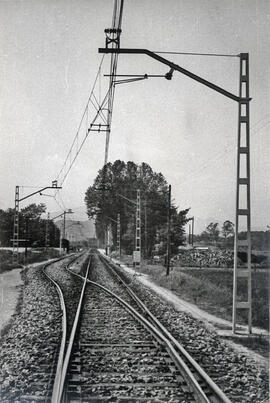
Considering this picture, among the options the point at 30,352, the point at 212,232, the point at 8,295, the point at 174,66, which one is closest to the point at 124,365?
the point at 30,352

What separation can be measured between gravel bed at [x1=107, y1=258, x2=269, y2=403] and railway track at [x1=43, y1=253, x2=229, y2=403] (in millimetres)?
303

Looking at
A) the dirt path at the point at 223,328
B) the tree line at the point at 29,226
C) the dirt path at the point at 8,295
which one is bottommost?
the dirt path at the point at 8,295

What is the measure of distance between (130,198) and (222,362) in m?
53.2

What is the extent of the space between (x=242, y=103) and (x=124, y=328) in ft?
19.2

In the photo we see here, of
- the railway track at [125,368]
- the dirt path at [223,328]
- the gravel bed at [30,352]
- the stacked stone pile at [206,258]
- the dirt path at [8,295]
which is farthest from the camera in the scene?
the stacked stone pile at [206,258]

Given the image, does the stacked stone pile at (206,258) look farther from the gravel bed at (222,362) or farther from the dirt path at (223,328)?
the gravel bed at (222,362)

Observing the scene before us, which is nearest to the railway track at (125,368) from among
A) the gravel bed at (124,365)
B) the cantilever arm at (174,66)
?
the gravel bed at (124,365)

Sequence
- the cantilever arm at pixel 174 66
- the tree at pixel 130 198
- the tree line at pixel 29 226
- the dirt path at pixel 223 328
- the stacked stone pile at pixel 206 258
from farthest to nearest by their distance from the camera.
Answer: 1. the tree line at pixel 29 226
2. the stacked stone pile at pixel 206 258
3. the tree at pixel 130 198
4. the cantilever arm at pixel 174 66
5. the dirt path at pixel 223 328

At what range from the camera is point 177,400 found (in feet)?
17.7

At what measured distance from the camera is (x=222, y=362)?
291 inches

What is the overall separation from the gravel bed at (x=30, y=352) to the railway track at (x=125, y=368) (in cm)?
25

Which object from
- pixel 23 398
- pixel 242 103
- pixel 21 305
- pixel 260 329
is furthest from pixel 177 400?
pixel 21 305

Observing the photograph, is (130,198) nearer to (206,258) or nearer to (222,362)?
(206,258)

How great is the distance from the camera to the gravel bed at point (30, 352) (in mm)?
5852
